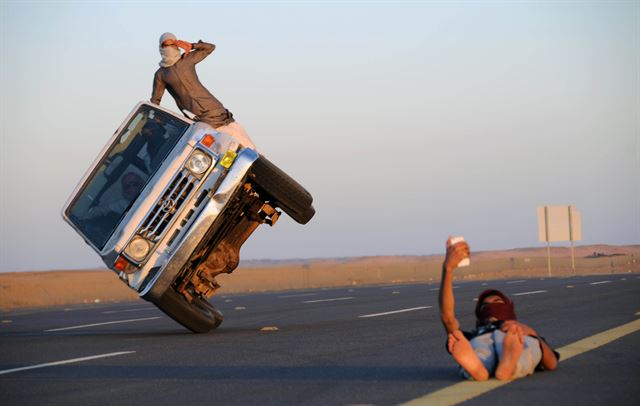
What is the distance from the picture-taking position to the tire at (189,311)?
12836mm

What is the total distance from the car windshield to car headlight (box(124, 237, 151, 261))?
578mm

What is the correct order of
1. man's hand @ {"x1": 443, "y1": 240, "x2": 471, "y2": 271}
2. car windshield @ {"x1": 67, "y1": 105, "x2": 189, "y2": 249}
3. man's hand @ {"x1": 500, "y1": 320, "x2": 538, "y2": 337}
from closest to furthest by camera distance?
man's hand @ {"x1": 443, "y1": 240, "x2": 471, "y2": 271} → man's hand @ {"x1": 500, "y1": 320, "x2": 538, "y2": 337} → car windshield @ {"x1": 67, "y1": 105, "x2": 189, "y2": 249}

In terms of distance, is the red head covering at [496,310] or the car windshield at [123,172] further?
the car windshield at [123,172]

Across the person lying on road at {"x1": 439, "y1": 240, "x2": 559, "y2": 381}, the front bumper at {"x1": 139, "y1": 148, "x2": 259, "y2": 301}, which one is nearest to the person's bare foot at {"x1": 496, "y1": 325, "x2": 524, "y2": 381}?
the person lying on road at {"x1": 439, "y1": 240, "x2": 559, "y2": 381}

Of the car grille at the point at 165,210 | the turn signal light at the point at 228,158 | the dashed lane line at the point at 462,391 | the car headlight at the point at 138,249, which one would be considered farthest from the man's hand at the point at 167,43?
the dashed lane line at the point at 462,391

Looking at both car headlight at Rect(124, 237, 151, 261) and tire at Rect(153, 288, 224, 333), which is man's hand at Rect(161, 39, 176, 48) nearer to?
car headlight at Rect(124, 237, 151, 261)

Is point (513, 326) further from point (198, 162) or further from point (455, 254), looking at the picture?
point (198, 162)

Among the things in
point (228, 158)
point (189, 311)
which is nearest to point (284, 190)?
point (228, 158)

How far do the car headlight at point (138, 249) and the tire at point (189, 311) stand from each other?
56 centimetres

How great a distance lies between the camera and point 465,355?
7.72 m

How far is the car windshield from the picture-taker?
13.1 m

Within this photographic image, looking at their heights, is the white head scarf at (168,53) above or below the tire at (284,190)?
above

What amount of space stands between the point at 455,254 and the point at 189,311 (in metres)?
6.49

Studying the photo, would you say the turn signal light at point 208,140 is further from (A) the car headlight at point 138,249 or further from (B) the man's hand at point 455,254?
(B) the man's hand at point 455,254
